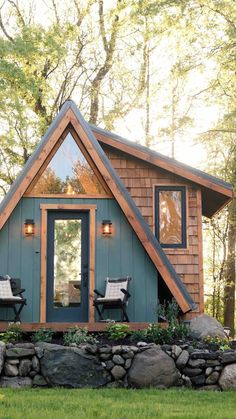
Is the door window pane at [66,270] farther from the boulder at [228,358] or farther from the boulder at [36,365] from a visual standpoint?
the boulder at [228,358]

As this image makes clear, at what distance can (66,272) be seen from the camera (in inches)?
466

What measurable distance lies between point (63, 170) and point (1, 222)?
1530 mm

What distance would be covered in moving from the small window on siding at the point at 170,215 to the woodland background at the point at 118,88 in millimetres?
6420

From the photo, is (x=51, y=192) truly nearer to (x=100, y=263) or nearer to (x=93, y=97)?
(x=100, y=263)

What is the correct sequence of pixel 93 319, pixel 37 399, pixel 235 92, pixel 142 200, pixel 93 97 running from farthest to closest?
pixel 93 97 < pixel 235 92 < pixel 142 200 < pixel 93 319 < pixel 37 399

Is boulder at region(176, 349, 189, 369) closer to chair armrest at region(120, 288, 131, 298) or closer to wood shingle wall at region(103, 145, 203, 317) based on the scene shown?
chair armrest at region(120, 288, 131, 298)

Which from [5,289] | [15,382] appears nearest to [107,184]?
[5,289]

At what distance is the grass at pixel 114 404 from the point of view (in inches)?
269

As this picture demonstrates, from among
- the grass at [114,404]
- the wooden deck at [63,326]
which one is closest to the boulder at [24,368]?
the grass at [114,404]

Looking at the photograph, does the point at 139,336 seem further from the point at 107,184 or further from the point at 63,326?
the point at 107,184

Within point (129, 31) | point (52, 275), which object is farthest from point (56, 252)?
point (129, 31)

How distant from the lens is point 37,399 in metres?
7.81

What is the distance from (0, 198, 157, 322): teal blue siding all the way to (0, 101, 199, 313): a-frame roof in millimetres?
408

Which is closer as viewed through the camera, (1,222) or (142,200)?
(1,222)
